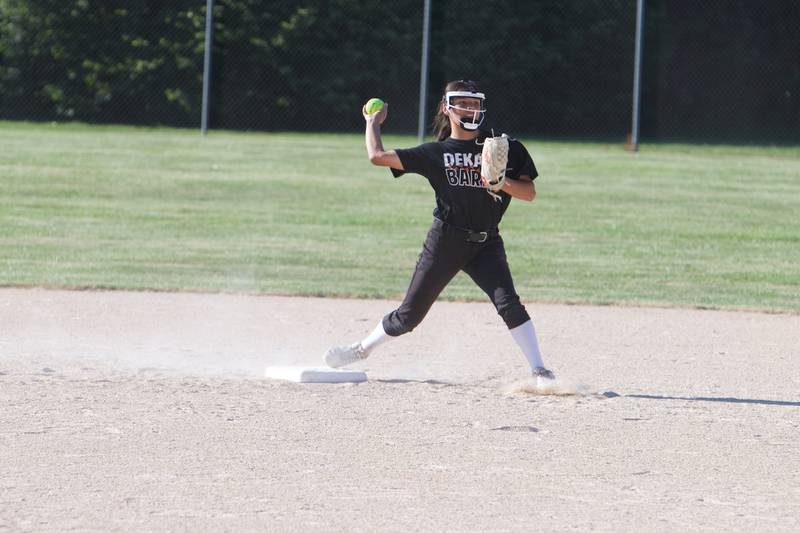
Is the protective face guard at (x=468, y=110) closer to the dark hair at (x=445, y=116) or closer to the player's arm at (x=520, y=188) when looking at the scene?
the dark hair at (x=445, y=116)

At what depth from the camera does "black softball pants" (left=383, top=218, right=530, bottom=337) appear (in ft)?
24.1

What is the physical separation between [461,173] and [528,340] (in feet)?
3.35

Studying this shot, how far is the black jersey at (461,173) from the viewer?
719 centimetres

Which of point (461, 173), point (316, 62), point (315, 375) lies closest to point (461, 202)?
point (461, 173)

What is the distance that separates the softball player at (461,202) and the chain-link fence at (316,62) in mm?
16635

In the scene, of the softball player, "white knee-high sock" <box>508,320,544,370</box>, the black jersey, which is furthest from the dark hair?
"white knee-high sock" <box>508,320,544,370</box>

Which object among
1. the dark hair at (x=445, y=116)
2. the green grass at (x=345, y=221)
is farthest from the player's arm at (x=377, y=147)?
the green grass at (x=345, y=221)

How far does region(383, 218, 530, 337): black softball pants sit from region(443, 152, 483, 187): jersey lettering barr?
28cm

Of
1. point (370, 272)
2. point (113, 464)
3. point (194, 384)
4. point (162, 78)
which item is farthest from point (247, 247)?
point (162, 78)

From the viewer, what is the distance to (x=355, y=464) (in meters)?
5.85

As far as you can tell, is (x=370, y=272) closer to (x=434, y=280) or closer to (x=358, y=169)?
(x=434, y=280)

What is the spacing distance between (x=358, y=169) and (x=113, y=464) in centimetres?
1457

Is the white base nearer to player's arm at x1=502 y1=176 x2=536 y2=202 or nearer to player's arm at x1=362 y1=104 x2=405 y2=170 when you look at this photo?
player's arm at x1=362 y1=104 x2=405 y2=170

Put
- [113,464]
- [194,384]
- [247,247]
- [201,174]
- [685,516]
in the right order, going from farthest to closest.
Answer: [201,174], [247,247], [194,384], [113,464], [685,516]
